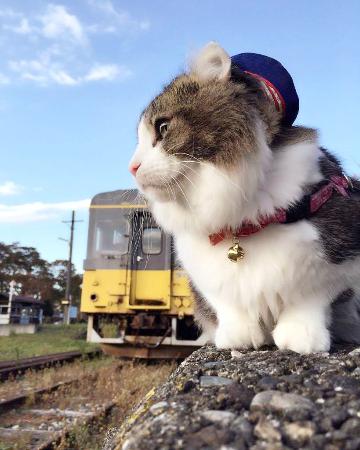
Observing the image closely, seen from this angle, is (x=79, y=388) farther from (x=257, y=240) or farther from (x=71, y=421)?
(x=257, y=240)

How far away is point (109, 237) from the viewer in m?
9.25

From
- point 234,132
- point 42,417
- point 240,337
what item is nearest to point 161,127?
point 234,132

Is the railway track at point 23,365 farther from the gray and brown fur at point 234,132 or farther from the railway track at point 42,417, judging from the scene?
the gray and brown fur at point 234,132

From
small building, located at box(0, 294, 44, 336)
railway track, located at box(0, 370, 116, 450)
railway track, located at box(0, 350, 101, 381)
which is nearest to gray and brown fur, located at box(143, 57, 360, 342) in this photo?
railway track, located at box(0, 370, 116, 450)

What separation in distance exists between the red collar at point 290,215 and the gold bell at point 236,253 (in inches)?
1.9

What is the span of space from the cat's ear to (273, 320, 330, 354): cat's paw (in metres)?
0.98

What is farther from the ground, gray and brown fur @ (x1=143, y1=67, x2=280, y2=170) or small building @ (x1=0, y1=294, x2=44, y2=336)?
small building @ (x1=0, y1=294, x2=44, y2=336)

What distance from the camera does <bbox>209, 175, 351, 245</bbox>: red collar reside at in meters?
1.79

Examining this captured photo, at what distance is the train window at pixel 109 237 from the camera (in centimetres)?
912

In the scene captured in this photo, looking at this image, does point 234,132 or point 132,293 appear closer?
point 234,132

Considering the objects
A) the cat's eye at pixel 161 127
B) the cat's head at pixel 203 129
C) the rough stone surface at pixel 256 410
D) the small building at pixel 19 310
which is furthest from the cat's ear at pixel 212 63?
the small building at pixel 19 310

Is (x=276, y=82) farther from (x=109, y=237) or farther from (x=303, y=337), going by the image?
(x=109, y=237)

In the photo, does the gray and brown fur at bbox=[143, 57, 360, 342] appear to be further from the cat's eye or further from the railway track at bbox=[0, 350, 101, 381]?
the railway track at bbox=[0, 350, 101, 381]

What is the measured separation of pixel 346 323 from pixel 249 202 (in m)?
0.77
